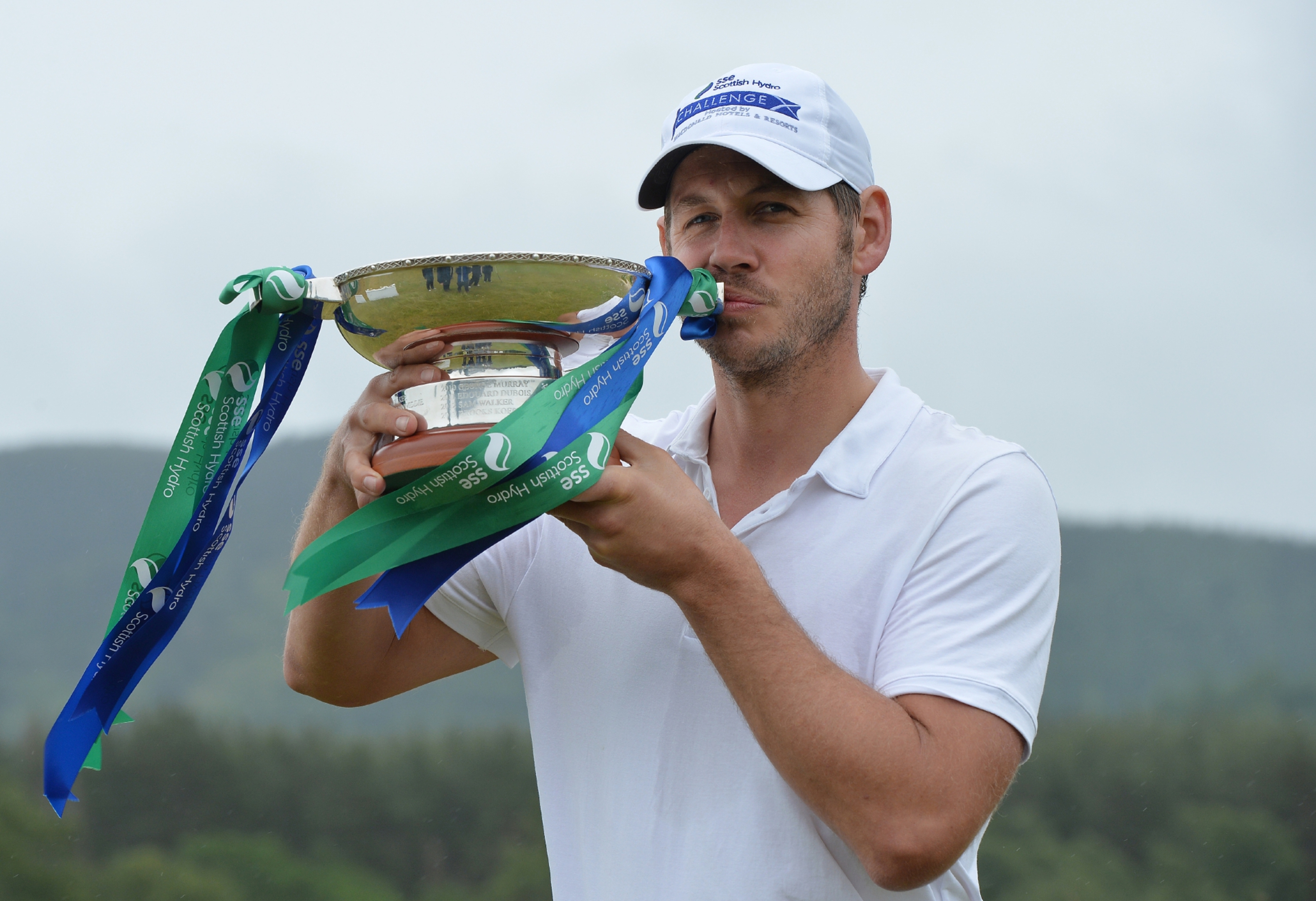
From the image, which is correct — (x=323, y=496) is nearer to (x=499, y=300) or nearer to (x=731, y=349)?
(x=499, y=300)

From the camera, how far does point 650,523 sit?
1078 mm

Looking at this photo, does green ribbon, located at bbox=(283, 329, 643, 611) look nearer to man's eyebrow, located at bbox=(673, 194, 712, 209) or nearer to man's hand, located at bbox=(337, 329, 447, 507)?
man's hand, located at bbox=(337, 329, 447, 507)

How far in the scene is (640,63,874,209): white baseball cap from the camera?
4.97 ft

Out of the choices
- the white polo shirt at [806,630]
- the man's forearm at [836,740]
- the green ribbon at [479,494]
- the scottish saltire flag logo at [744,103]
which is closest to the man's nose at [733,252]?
the scottish saltire flag logo at [744,103]

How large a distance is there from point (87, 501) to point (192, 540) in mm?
4075

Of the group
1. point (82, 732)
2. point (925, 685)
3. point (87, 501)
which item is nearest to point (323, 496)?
point (82, 732)

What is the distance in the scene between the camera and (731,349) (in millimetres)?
1550

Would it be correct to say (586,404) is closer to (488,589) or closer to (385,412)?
(385,412)

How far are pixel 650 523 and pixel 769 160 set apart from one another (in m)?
0.64

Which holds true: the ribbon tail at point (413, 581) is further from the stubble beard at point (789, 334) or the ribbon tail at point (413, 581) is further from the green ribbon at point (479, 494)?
the stubble beard at point (789, 334)

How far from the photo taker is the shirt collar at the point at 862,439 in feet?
4.74

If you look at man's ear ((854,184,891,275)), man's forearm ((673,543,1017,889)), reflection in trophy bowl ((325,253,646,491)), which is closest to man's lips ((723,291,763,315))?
man's ear ((854,184,891,275))

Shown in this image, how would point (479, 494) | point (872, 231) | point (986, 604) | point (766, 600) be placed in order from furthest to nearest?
point (872, 231) → point (986, 604) → point (766, 600) → point (479, 494)

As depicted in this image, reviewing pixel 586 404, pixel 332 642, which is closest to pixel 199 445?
pixel 332 642
